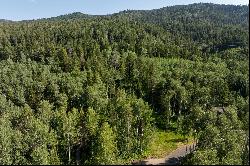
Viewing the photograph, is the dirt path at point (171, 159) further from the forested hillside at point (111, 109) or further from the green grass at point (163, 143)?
the forested hillside at point (111, 109)

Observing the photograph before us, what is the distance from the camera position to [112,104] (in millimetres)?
119688

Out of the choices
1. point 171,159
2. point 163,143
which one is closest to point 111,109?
A: point 163,143

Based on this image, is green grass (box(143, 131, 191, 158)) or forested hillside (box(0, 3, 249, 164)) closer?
forested hillside (box(0, 3, 249, 164))

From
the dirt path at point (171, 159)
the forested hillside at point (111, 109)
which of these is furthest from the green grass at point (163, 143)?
the forested hillside at point (111, 109)

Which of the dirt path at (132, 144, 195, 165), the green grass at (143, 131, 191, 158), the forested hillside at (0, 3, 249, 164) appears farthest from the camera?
the green grass at (143, 131, 191, 158)

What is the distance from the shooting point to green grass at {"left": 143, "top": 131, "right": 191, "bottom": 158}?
112 m

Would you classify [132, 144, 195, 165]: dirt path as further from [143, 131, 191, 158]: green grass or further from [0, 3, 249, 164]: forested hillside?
[0, 3, 249, 164]: forested hillside

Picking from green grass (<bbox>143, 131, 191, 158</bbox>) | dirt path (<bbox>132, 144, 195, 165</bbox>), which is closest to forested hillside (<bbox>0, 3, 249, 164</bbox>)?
green grass (<bbox>143, 131, 191, 158</bbox>)

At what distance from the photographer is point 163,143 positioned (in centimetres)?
12188

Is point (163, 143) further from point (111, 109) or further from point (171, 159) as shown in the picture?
point (111, 109)

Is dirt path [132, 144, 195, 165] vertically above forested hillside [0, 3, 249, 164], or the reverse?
forested hillside [0, 3, 249, 164]

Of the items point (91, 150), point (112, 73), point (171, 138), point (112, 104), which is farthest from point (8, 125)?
point (112, 73)

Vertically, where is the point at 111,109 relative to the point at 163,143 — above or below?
above

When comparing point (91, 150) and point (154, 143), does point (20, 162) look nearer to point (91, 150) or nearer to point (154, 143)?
point (91, 150)
